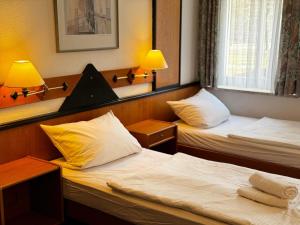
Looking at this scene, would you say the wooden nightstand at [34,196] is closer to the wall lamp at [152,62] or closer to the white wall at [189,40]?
the wall lamp at [152,62]

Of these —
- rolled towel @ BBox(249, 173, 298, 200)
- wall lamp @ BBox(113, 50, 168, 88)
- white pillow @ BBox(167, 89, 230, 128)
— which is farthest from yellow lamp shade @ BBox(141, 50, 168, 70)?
rolled towel @ BBox(249, 173, 298, 200)

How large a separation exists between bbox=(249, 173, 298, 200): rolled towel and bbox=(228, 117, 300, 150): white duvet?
1.03 m

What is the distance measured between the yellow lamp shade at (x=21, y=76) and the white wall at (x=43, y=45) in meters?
0.13

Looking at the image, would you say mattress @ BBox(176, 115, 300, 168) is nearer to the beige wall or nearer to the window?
the window

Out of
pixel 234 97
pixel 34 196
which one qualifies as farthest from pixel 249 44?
pixel 34 196

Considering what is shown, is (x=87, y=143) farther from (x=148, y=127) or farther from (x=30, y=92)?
(x=148, y=127)

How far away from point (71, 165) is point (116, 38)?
125cm

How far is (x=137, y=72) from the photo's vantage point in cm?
362

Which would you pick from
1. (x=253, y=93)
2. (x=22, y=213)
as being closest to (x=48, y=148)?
(x=22, y=213)

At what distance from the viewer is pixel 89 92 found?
3.13m

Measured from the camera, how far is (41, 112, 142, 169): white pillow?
2.70 meters

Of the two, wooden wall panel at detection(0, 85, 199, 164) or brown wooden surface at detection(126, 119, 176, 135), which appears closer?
wooden wall panel at detection(0, 85, 199, 164)

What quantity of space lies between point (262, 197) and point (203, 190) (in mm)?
359

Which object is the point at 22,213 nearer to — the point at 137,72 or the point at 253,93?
the point at 137,72
